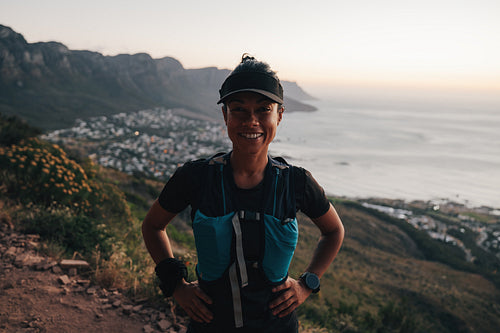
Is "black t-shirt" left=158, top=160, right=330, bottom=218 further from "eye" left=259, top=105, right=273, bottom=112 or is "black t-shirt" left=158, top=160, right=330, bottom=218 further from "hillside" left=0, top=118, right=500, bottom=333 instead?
"hillside" left=0, top=118, right=500, bottom=333

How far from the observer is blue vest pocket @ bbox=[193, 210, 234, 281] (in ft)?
4.12

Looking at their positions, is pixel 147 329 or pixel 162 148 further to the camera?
pixel 162 148

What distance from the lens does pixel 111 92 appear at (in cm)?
10188

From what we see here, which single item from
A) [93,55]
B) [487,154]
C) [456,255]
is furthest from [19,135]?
[93,55]

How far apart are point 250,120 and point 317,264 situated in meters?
0.98

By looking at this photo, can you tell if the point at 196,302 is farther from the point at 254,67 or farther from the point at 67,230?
the point at 67,230

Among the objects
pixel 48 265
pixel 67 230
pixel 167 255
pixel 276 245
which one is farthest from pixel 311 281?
pixel 67 230

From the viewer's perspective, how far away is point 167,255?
5.43 feet

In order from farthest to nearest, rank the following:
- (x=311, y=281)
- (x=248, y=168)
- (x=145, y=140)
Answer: (x=145, y=140), (x=311, y=281), (x=248, y=168)

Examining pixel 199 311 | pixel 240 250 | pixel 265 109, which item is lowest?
pixel 199 311

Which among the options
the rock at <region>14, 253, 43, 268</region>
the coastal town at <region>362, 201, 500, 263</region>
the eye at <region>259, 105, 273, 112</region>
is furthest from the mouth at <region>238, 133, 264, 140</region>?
the coastal town at <region>362, 201, 500, 263</region>

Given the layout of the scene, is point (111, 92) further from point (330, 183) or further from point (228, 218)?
point (228, 218)

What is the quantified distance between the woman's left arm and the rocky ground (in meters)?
Answer: 1.89

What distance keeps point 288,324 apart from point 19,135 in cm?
881
